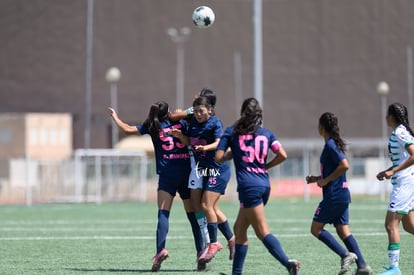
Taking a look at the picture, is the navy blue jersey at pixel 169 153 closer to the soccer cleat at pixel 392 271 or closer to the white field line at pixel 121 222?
the soccer cleat at pixel 392 271

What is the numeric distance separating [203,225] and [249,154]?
2.76m

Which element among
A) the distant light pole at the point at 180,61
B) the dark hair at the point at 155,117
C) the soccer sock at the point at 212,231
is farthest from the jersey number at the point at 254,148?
the distant light pole at the point at 180,61

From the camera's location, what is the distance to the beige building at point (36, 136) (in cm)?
5094

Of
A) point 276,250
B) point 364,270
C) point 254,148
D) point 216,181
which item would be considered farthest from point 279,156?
point 216,181

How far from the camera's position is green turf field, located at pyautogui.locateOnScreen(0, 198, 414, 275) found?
1218 cm

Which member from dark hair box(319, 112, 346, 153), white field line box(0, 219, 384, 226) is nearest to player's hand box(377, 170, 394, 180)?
dark hair box(319, 112, 346, 153)

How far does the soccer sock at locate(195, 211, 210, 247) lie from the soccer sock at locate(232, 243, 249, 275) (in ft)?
7.97

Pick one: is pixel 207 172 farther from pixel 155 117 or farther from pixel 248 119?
pixel 248 119

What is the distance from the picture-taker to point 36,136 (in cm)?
5144

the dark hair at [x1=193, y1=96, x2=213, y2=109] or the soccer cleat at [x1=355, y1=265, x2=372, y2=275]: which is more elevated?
the dark hair at [x1=193, y1=96, x2=213, y2=109]

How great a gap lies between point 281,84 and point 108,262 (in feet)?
154

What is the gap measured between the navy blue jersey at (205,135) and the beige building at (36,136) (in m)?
38.5

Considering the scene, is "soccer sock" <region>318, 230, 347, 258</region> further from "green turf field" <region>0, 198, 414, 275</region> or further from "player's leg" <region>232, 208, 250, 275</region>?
"player's leg" <region>232, 208, 250, 275</region>

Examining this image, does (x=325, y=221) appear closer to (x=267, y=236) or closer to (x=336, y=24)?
(x=267, y=236)
